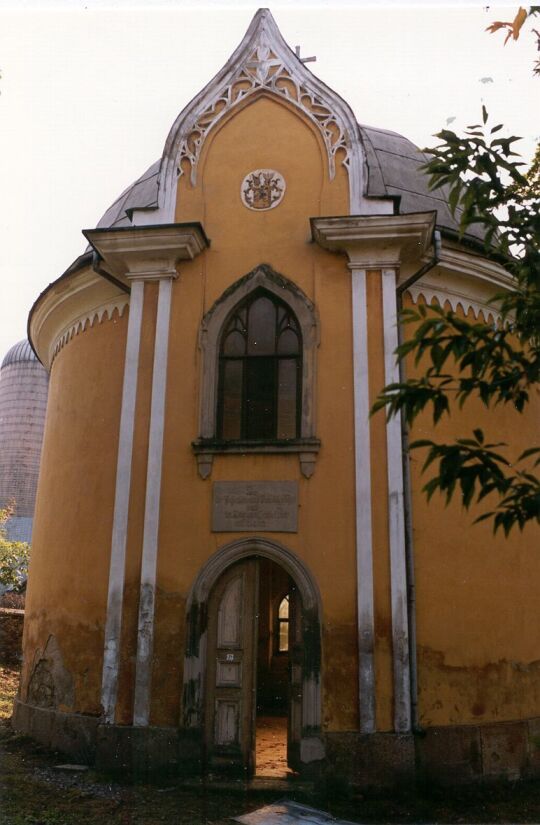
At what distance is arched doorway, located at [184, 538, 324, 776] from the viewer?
8.75 m

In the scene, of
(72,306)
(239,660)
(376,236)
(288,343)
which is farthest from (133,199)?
(239,660)

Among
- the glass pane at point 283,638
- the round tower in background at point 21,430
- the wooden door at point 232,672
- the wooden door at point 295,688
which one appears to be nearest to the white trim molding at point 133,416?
the wooden door at point 232,672

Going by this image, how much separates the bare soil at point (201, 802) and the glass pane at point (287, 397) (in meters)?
4.35

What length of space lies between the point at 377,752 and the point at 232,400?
4.78 m

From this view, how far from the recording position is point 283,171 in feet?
34.6

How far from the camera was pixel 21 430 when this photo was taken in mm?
45812

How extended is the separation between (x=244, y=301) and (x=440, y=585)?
185 inches

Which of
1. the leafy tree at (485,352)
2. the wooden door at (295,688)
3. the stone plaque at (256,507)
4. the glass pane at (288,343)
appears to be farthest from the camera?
the glass pane at (288,343)

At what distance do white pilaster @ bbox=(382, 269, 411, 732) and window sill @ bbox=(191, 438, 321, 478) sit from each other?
3.31 ft

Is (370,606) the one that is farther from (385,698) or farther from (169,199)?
(169,199)

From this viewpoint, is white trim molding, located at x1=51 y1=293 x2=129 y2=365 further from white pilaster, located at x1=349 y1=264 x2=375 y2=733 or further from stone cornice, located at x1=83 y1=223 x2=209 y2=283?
white pilaster, located at x1=349 y1=264 x2=375 y2=733

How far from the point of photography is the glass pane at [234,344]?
10164 millimetres

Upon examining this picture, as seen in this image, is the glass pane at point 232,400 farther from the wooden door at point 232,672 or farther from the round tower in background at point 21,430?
the round tower in background at point 21,430

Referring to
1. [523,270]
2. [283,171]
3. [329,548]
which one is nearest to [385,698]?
[329,548]
